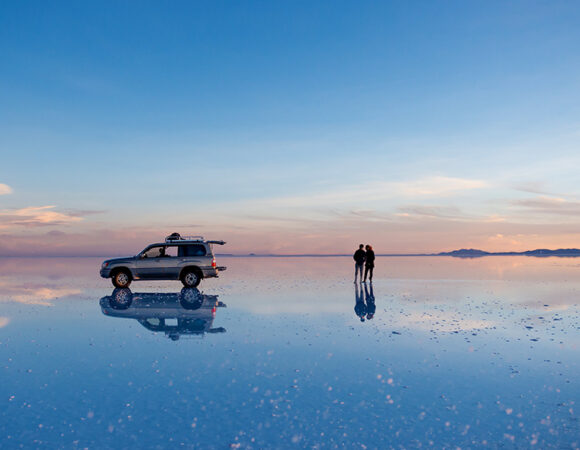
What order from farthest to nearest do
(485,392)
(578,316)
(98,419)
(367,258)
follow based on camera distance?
(367,258) → (578,316) → (485,392) → (98,419)

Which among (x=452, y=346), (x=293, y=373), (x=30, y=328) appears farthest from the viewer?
(x=30, y=328)

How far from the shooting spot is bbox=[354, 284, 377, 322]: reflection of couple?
14.2 m

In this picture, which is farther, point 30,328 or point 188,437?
point 30,328

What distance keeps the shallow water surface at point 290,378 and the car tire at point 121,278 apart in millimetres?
7807

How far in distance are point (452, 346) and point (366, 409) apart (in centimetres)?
455

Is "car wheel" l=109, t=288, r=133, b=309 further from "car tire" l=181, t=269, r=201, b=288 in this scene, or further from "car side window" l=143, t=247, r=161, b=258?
"car tire" l=181, t=269, r=201, b=288

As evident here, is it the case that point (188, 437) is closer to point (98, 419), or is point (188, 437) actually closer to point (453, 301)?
point (98, 419)

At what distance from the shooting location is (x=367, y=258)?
84.6 feet

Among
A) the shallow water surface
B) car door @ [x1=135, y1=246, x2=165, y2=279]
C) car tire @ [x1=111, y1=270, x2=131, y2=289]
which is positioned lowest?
the shallow water surface

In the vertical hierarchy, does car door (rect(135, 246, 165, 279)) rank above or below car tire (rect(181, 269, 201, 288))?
above

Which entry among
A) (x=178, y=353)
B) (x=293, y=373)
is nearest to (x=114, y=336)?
Answer: (x=178, y=353)

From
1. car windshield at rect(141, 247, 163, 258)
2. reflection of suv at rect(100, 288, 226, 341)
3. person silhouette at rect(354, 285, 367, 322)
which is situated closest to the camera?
reflection of suv at rect(100, 288, 226, 341)

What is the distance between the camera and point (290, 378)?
7.49 metres

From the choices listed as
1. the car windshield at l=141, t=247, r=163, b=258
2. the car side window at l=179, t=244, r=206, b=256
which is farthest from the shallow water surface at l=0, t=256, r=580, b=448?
the car side window at l=179, t=244, r=206, b=256
